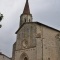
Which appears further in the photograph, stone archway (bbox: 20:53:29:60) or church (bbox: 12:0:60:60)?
stone archway (bbox: 20:53:29:60)

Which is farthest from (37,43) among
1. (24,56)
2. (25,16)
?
(25,16)

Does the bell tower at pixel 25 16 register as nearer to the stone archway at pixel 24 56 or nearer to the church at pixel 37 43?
the church at pixel 37 43

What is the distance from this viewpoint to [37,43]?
33.1 meters

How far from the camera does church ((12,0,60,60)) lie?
32.8 metres

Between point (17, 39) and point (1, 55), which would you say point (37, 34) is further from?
point (1, 55)

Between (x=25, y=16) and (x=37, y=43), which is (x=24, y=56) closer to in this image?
(x=37, y=43)

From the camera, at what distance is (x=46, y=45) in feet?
108

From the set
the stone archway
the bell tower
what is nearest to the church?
the stone archway

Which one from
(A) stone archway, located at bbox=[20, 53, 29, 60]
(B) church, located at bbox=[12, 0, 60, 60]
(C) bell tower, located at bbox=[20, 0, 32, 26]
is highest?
(C) bell tower, located at bbox=[20, 0, 32, 26]

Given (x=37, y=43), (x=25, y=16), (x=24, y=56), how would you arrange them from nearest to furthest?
(x=37, y=43)
(x=24, y=56)
(x=25, y=16)

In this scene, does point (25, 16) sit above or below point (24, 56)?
above

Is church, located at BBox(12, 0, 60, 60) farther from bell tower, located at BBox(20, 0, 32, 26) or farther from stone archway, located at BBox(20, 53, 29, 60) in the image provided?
bell tower, located at BBox(20, 0, 32, 26)

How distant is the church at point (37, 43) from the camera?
32.8 meters

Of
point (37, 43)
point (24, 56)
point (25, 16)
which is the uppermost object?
point (25, 16)
